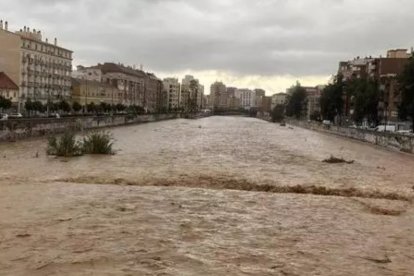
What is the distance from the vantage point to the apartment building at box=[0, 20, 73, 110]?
4515 inches

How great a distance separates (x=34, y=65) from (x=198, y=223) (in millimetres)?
115103

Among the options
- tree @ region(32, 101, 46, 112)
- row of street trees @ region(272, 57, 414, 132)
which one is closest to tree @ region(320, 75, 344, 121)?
row of street trees @ region(272, 57, 414, 132)

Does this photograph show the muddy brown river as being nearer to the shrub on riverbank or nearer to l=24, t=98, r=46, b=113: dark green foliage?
the shrub on riverbank

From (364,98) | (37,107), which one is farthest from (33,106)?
(364,98)

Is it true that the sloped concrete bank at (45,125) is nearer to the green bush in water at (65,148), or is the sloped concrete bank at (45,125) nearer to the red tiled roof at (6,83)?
the green bush in water at (65,148)

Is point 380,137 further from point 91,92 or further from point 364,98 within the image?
point 91,92

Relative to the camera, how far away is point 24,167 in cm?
3078

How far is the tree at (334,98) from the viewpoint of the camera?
133 meters

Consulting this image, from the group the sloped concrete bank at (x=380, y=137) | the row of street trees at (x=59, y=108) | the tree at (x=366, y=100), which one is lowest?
the sloped concrete bank at (x=380, y=137)

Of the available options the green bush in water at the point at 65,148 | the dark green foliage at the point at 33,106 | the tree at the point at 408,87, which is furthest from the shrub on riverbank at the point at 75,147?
the dark green foliage at the point at 33,106

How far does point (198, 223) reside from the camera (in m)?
→ 15.5

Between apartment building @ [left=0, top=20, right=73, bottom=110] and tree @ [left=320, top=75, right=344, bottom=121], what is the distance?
6058 centimetres

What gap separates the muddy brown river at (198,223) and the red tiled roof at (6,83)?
7735cm

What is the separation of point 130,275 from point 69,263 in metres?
1.38
